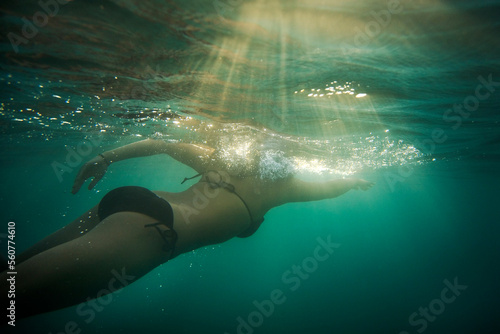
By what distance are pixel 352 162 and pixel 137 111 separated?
54.1 ft

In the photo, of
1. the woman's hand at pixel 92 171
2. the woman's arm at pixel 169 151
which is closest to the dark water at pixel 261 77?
the woman's arm at pixel 169 151

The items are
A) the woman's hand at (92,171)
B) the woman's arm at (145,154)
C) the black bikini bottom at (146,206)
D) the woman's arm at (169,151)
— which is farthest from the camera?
the woman's arm at (169,151)

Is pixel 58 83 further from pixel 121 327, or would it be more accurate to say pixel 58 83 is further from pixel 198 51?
pixel 121 327

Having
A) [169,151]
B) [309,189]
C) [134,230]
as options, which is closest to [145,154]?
[169,151]

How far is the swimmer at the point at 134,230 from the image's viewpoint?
5.79 ft

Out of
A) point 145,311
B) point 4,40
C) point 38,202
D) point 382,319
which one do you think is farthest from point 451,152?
point 38,202

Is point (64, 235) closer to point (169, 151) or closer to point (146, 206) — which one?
point (146, 206)

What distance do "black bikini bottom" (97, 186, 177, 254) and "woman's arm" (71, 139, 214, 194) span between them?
4.16ft

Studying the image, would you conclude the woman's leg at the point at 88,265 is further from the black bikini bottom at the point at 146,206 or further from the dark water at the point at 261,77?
the dark water at the point at 261,77

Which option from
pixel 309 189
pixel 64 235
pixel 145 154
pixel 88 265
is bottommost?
pixel 64 235

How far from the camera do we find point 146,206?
2.55 meters

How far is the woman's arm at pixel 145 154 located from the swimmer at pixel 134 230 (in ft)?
0.05

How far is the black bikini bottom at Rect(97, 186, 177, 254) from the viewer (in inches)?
99.9

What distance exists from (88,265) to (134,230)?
1.60 feet
